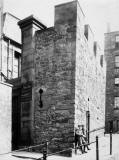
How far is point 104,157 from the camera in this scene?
8.63 meters

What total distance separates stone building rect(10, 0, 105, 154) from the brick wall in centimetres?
151

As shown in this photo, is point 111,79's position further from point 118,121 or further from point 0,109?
point 0,109

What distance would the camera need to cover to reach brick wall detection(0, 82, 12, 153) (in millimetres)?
9641

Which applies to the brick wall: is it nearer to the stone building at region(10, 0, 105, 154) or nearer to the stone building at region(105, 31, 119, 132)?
the stone building at region(10, 0, 105, 154)

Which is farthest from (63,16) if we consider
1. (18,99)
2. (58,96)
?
(18,99)

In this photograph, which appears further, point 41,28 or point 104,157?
point 41,28

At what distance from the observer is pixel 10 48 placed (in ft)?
57.9

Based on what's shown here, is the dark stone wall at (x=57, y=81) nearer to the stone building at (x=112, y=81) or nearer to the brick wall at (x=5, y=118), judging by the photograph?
the brick wall at (x=5, y=118)

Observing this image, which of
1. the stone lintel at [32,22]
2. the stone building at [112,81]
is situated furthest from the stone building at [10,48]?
the stone building at [112,81]

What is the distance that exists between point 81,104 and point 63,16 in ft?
13.4

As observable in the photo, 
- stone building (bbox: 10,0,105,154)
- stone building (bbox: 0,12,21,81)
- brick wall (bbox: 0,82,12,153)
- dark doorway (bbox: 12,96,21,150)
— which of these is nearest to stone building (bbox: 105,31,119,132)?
stone building (bbox: 0,12,21,81)

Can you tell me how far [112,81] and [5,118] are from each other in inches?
806

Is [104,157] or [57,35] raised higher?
[57,35]

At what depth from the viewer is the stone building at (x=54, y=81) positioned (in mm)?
10648
